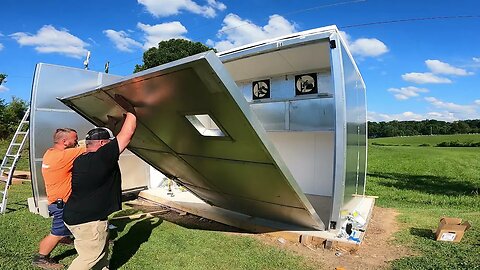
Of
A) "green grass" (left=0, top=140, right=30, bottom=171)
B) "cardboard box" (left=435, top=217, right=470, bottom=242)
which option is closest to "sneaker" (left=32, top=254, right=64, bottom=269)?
"cardboard box" (left=435, top=217, right=470, bottom=242)

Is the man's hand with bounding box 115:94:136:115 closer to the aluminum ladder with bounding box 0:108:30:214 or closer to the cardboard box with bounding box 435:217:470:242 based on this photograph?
the cardboard box with bounding box 435:217:470:242

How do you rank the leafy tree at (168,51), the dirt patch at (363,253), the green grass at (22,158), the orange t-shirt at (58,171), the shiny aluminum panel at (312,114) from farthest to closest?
the leafy tree at (168,51), the green grass at (22,158), the shiny aluminum panel at (312,114), the dirt patch at (363,253), the orange t-shirt at (58,171)

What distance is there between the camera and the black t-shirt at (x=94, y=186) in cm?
307

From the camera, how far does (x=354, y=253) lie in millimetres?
4781

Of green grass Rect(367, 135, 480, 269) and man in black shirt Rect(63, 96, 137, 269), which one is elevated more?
man in black shirt Rect(63, 96, 137, 269)

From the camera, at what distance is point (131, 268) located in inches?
163

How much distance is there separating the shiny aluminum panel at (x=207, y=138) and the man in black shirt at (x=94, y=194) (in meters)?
0.52

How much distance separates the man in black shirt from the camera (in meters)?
3.08

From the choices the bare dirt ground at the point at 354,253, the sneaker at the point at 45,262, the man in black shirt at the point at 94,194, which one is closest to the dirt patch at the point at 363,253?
the bare dirt ground at the point at 354,253

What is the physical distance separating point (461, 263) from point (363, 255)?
1.15 m

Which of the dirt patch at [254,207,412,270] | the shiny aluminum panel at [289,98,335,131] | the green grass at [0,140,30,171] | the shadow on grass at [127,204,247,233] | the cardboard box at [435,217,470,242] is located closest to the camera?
the dirt patch at [254,207,412,270]

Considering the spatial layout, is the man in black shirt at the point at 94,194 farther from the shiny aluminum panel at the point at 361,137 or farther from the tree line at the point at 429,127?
the tree line at the point at 429,127

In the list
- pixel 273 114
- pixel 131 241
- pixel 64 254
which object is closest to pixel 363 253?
pixel 131 241

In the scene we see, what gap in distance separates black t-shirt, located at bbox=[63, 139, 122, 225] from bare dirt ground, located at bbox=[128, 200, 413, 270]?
2.70 meters
